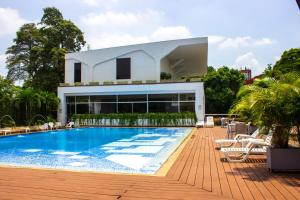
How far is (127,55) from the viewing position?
27.4m

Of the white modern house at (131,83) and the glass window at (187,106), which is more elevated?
the white modern house at (131,83)

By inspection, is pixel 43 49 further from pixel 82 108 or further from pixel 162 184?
pixel 162 184

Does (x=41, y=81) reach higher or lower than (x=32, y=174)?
higher

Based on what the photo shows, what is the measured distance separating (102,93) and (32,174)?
762 inches

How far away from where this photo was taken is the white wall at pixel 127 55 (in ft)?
84.6

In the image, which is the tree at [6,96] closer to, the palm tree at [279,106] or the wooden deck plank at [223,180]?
the wooden deck plank at [223,180]

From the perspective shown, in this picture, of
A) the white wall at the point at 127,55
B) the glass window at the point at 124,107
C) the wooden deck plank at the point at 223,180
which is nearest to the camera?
the wooden deck plank at the point at 223,180

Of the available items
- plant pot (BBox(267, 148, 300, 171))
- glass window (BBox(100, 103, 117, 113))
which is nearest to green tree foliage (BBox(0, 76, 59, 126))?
glass window (BBox(100, 103, 117, 113))

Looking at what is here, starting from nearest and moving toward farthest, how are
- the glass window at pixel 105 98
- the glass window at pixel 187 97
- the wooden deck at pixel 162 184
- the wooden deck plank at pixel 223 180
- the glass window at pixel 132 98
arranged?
the wooden deck at pixel 162 184 < the wooden deck plank at pixel 223 180 < the glass window at pixel 187 97 < the glass window at pixel 132 98 < the glass window at pixel 105 98

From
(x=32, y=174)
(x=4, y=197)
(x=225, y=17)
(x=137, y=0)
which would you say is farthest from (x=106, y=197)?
(x=225, y=17)

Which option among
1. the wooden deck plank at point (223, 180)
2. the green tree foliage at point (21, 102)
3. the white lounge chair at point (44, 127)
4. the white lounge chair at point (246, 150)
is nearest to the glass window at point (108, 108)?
the green tree foliage at point (21, 102)

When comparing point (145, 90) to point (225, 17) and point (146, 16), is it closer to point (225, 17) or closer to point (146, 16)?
point (146, 16)

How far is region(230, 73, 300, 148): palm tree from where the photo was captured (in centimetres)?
560

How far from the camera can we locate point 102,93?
2503 centimetres
